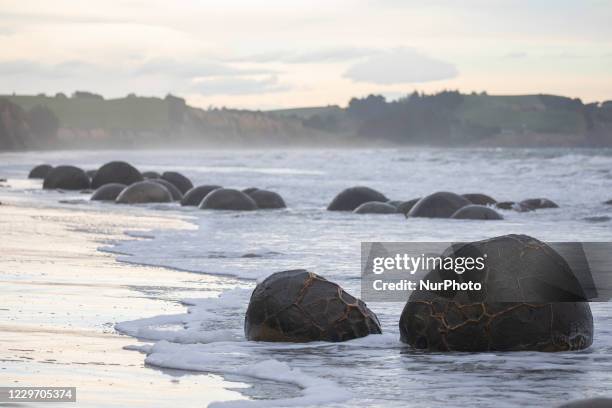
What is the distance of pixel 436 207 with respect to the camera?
24641 millimetres

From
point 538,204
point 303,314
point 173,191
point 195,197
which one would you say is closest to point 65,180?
point 173,191

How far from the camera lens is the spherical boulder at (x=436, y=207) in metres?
24.5

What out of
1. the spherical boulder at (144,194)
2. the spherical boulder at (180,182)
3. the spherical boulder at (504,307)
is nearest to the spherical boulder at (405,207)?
the spherical boulder at (144,194)

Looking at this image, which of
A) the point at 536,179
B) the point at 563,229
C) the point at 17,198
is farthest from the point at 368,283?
the point at 536,179

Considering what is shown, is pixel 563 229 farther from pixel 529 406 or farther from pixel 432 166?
pixel 432 166

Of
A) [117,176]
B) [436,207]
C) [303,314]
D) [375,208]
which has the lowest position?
[303,314]

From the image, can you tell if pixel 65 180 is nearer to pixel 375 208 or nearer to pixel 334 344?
pixel 375 208

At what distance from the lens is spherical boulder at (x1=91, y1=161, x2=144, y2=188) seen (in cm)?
3750

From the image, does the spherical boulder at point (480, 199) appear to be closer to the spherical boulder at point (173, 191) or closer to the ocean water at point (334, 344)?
the ocean water at point (334, 344)

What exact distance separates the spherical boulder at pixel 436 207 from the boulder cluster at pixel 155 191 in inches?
188

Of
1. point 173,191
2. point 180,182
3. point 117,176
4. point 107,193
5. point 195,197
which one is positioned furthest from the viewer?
point 117,176

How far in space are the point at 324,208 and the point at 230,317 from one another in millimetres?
19150

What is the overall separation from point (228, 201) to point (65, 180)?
12297 mm

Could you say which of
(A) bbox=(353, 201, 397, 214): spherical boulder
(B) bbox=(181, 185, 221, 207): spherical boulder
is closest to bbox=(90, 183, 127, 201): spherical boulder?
(B) bbox=(181, 185, 221, 207): spherical boulder
